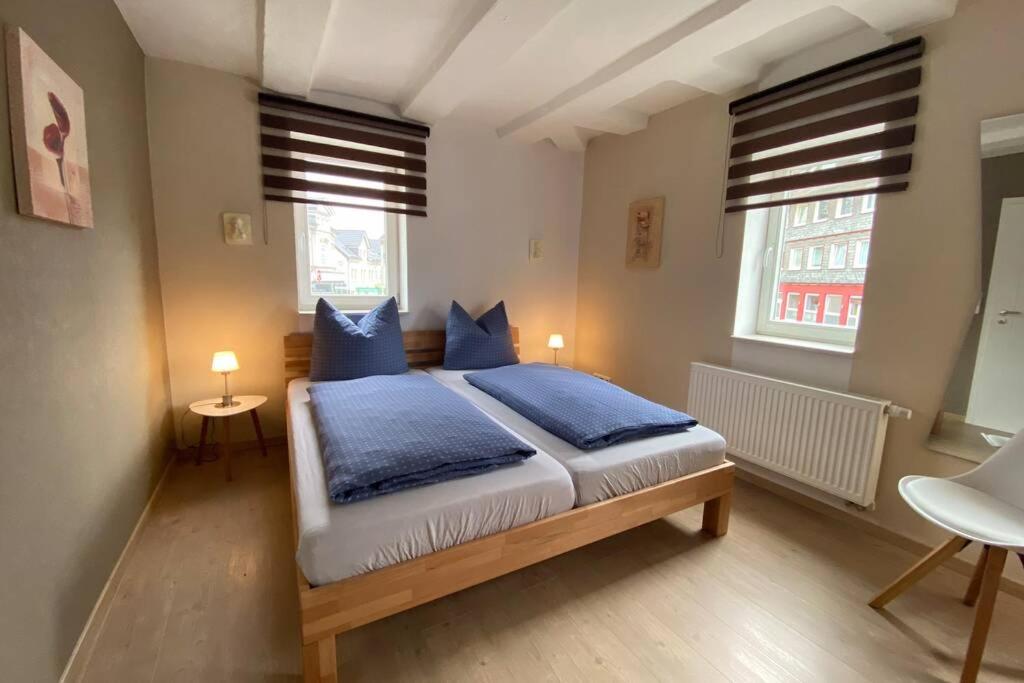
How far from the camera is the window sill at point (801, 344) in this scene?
2.22 metres

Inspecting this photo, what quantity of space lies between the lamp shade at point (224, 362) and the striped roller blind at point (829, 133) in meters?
3.19

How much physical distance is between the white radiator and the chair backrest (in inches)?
16.4

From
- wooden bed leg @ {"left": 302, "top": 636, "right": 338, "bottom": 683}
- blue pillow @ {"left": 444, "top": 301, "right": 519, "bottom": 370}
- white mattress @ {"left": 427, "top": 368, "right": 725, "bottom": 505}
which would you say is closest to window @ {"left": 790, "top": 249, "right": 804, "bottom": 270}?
white mattress @ {"left": 427, "top": 368, "right": 725, "bottom": 505}

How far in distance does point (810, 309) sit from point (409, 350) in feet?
8.81

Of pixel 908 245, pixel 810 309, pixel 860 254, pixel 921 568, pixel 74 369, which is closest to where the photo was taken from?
pixel 74 369

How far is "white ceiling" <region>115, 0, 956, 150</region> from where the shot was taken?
1805mm

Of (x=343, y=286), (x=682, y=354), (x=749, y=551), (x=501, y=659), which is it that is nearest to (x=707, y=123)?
(x=682, y=354)

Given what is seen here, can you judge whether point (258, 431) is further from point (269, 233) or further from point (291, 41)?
point (291, 41)

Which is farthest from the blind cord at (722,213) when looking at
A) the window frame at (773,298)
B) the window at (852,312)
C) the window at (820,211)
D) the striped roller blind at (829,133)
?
the window at (852,312)

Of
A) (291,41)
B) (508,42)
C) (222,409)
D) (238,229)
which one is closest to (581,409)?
(508,42)

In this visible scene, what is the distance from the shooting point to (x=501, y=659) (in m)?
1.38

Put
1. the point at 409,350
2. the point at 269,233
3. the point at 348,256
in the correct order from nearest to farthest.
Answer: the point at 269,233
the point at 348,256
the point at 409,350

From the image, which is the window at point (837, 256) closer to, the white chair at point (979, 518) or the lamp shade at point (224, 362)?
the white chair at point (979, 518)

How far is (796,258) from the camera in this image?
8.30 feet
